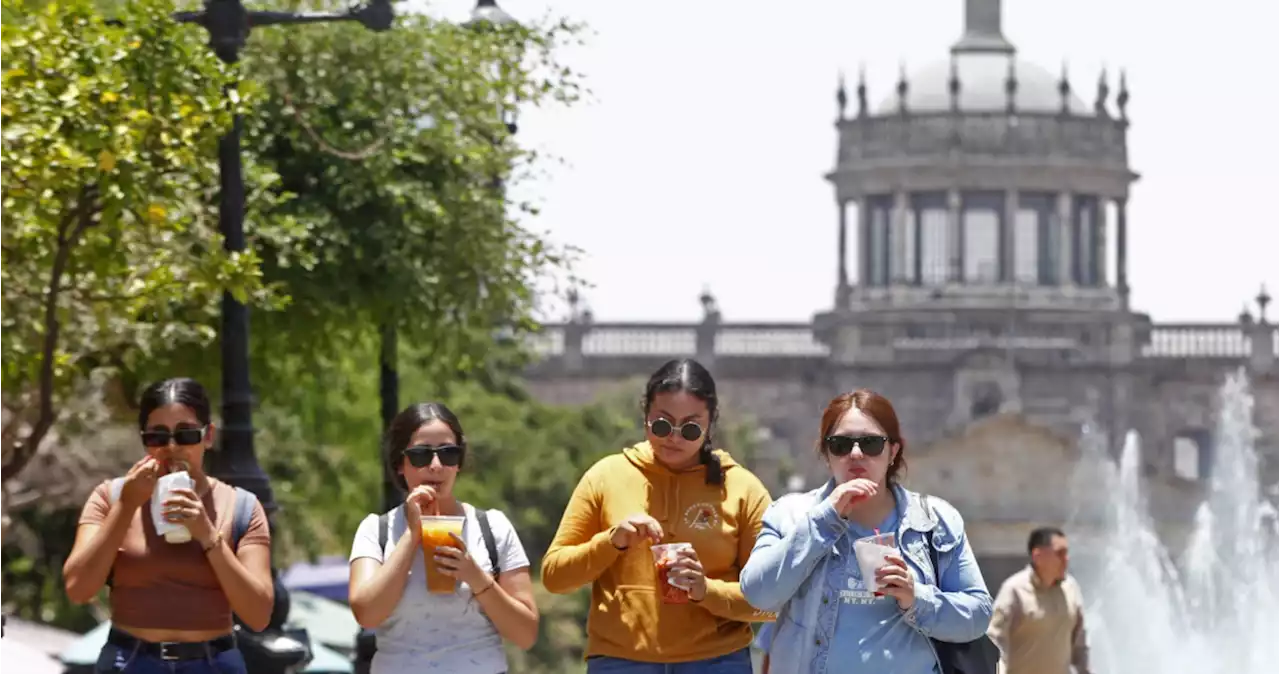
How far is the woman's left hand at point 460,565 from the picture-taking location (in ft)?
30.5

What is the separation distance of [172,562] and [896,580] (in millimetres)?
2339

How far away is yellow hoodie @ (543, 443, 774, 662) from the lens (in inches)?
376

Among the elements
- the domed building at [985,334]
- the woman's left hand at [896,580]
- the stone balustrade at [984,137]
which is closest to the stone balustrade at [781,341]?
the domed building at [985,334]

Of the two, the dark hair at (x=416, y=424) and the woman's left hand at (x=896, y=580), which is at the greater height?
the dark hair at (x=416, y=424)

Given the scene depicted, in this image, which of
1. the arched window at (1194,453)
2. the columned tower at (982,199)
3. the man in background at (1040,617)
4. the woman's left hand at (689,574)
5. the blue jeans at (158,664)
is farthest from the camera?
the columned tower at (982,199)

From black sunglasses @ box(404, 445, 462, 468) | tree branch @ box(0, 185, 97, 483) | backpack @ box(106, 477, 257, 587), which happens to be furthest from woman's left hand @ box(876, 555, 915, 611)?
tree branch @ box(0, 185, 97, 483)

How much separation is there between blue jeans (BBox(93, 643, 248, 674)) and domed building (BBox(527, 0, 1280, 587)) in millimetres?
60691

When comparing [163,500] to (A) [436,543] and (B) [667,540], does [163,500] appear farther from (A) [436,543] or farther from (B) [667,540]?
(B) [667,540]

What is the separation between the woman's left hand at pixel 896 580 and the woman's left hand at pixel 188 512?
2106 mm

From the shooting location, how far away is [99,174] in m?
15.5

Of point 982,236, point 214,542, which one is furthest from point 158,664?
point 982,236

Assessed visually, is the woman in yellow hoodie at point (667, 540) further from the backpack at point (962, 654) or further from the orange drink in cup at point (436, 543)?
the backpack at point (962, 654)

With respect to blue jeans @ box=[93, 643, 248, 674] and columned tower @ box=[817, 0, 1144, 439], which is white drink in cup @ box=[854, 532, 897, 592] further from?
columned tower @ box=[817, 0, 1144, 439]

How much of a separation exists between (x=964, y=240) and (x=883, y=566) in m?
83.8
